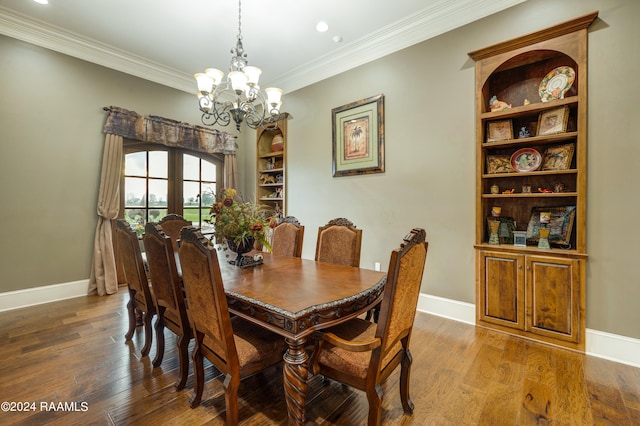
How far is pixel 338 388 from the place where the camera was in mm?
1864

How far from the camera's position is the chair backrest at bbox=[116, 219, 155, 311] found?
2.11 m

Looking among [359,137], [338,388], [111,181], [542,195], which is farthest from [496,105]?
[111,181]

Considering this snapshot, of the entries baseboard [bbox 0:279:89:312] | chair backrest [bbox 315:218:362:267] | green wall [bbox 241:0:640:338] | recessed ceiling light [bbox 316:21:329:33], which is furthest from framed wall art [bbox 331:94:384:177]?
baseboard [bbox 0:279:89:312]

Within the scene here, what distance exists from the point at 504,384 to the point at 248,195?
4.61 metres

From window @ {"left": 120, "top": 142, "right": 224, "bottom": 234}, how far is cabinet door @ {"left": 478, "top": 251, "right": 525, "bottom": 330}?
3456 mm

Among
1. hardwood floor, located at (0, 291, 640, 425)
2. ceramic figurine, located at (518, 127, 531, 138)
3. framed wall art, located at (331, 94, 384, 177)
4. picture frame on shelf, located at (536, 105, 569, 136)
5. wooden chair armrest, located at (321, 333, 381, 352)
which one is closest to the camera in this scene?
wooden chair armrest, located at (321, 333, 381, 352)

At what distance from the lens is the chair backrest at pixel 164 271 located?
1.74 meters

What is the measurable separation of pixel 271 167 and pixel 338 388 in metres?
3.91

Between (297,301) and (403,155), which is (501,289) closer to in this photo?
(403,155)

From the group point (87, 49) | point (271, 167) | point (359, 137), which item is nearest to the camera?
point (87, 49)

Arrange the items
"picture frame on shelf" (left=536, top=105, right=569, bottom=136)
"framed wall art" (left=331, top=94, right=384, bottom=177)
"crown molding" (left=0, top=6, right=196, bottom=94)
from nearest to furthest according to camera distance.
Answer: "picture frame on shelf" (left=536, top=105, right=569, bottom=136)
"crown molding" (left=0, top=6, right=196, bottom=94)
"framed wall art" (left=331, top=94, right=384, bottom=177)

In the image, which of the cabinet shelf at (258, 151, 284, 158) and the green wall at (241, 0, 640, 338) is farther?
the cabinet shelf at (258, 151, 284, 158)

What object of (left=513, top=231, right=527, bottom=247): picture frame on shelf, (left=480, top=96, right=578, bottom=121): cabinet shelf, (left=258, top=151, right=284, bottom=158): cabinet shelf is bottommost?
(left=513, top=231, right=527, bottom=247): picture frame on shelf

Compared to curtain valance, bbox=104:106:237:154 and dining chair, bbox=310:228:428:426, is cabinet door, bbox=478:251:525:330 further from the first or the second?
curtain valance, bbox=104:106:237:154
